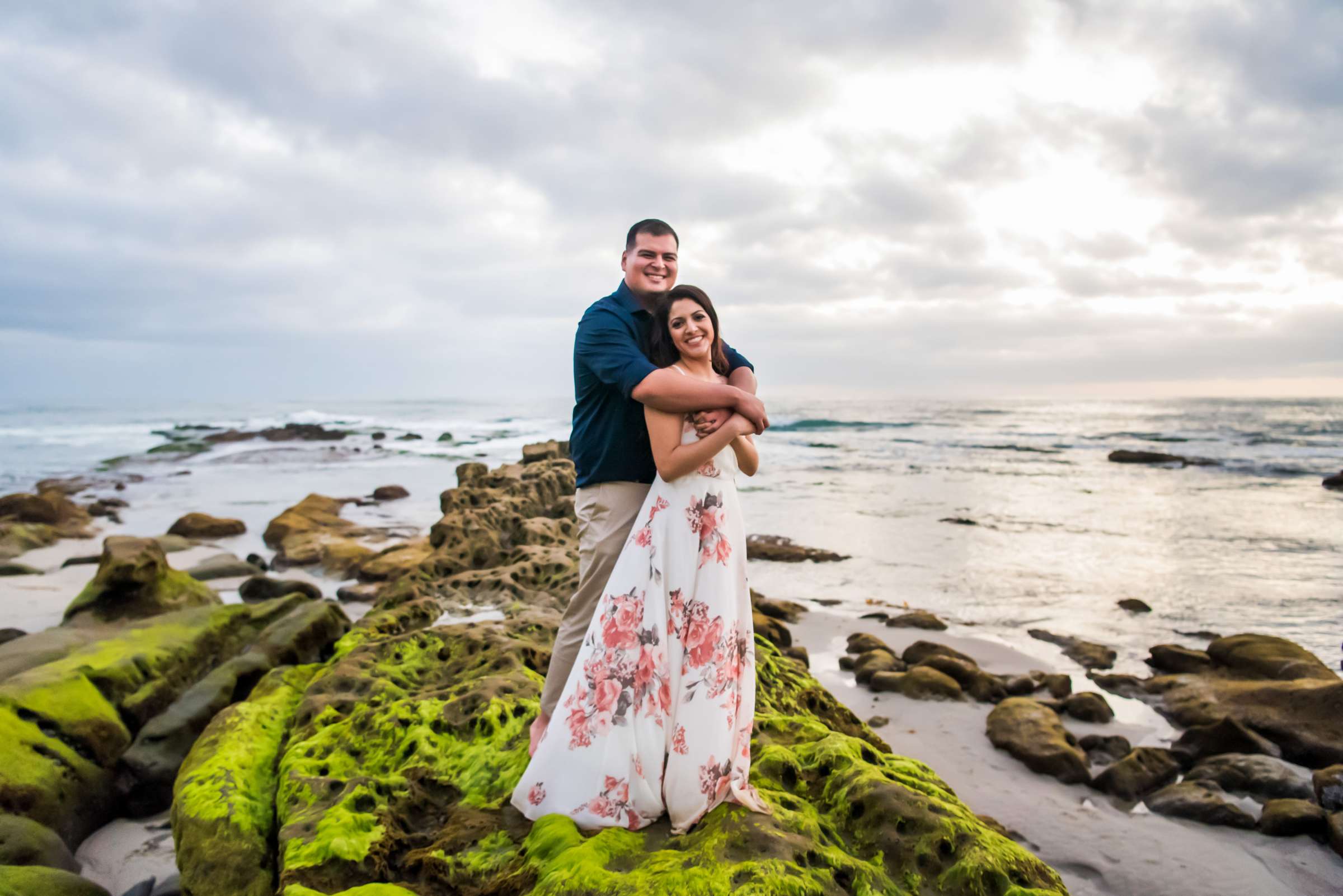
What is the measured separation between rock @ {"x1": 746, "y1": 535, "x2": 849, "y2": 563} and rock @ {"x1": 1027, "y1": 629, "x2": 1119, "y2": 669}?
447cm

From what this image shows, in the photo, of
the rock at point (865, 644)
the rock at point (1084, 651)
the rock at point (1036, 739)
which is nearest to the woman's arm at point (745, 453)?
the rock at point (1036, 739)

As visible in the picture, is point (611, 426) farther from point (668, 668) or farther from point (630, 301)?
point (668, 668)

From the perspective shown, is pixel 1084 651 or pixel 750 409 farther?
pixel 1084 651

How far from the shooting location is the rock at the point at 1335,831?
4.78m

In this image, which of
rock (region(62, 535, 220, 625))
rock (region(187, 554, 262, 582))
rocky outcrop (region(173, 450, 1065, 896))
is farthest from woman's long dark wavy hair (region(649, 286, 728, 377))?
rock (region(187, 554, 262, 582))

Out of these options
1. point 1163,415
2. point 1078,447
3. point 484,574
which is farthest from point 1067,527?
point 1163,415

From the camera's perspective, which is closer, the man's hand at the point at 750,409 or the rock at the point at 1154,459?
the man's hand at the point at 750,409

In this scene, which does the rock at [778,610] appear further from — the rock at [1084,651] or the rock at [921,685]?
the rock at [1084,651]

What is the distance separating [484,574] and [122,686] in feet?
9.11

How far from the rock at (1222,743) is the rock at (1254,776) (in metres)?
0.15

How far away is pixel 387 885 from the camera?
8.98 ft

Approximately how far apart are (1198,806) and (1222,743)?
1153 millimetres

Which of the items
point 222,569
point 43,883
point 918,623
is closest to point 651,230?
point 43,883

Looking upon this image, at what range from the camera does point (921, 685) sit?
7480mm
